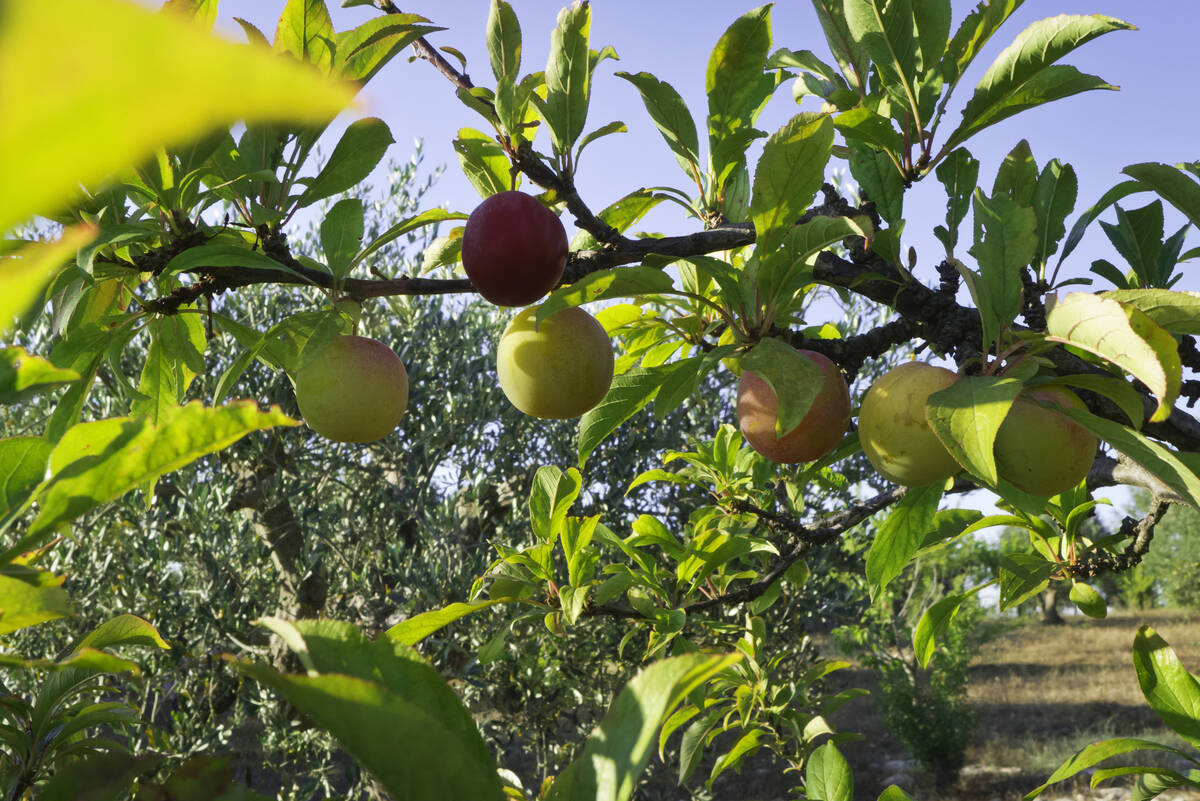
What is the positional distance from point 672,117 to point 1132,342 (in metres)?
0.69

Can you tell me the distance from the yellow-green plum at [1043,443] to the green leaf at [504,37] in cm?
67

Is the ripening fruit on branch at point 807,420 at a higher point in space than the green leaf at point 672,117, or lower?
lower

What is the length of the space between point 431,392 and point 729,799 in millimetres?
3851

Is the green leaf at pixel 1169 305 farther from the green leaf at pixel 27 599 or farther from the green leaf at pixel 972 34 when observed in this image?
the green leaf at pixel 27 599

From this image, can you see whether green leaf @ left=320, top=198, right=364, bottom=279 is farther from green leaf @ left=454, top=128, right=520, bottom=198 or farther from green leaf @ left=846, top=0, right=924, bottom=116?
green leaf @ left=846, top=0, right=924, bottom=116

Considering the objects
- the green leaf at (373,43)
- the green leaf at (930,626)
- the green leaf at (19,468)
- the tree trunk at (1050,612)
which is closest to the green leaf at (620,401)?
the green leaf at (373,43)

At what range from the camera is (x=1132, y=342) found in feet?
2.06

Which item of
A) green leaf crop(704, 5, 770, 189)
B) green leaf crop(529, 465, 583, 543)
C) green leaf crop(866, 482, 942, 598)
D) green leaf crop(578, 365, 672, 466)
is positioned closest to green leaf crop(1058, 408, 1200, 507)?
green leaf crop(866, 482, 942, 598)

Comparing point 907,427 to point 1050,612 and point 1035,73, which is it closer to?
point 1035,73

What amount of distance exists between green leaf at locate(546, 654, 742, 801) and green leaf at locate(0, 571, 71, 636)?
0.29 m

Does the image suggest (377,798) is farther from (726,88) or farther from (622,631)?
(726,88)

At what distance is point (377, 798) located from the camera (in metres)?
2.87

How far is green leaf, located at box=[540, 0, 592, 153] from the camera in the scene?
2.98ft

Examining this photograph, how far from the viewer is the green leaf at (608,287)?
74 cm
